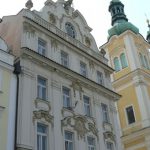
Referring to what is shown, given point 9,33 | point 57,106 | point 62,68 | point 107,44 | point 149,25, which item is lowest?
point 57,106

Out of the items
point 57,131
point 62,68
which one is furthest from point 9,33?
point 57,131

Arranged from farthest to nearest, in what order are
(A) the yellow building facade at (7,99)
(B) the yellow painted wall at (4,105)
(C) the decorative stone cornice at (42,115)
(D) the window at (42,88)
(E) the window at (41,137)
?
(D) the window at (42,88)
(C) the decorative stone cornice at (42,115)
(E) the window at (41,137)
(A) the yellow building facade at (7,99)
(B) the yellow painted wall at (4,105)

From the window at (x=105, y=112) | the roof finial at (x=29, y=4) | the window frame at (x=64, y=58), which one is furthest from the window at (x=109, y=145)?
the roof finial at (x=29, y=4)

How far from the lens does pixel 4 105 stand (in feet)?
57.2

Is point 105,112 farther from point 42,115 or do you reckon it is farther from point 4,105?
point 4,105

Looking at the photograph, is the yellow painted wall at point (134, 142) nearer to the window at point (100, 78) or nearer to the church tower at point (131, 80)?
the church tower at point (131, 80)

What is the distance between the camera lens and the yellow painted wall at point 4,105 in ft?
53.6

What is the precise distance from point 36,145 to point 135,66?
2018 centimetres

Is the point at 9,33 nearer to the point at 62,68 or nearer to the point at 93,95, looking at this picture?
the point at 62,68

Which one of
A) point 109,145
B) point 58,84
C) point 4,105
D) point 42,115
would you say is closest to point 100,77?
point 109,145

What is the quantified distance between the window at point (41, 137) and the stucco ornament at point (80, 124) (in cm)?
147

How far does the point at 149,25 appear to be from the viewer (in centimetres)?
5397

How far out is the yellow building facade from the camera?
16.5 meters

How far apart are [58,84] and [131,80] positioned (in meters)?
15.8
